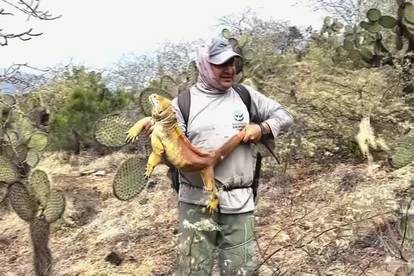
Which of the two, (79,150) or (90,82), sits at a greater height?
(90,82)

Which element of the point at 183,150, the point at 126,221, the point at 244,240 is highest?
the point at 183,150

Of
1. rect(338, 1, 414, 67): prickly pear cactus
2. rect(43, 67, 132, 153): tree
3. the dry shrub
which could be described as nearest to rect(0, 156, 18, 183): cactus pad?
the dry shrub

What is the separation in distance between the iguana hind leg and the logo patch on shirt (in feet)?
0.86

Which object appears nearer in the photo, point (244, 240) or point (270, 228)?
point (244, 240)

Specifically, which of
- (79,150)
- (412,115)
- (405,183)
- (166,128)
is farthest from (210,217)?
(79,150)

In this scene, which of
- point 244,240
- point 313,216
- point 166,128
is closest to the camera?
point 166,128

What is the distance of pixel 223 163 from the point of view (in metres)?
3.27

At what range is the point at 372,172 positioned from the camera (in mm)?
6336

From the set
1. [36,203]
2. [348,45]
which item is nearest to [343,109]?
[348,45]

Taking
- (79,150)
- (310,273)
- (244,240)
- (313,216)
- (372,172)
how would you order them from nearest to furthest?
(244,240) < (310,273) < (313,216) < (372,172) < (79,150)

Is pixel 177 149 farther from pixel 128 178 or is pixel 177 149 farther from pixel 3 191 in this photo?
pixel 3 191

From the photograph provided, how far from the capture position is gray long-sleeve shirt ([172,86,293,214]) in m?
3.26

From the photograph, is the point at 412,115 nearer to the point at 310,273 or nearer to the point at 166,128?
the point at 310,273

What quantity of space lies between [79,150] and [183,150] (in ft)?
23.4
